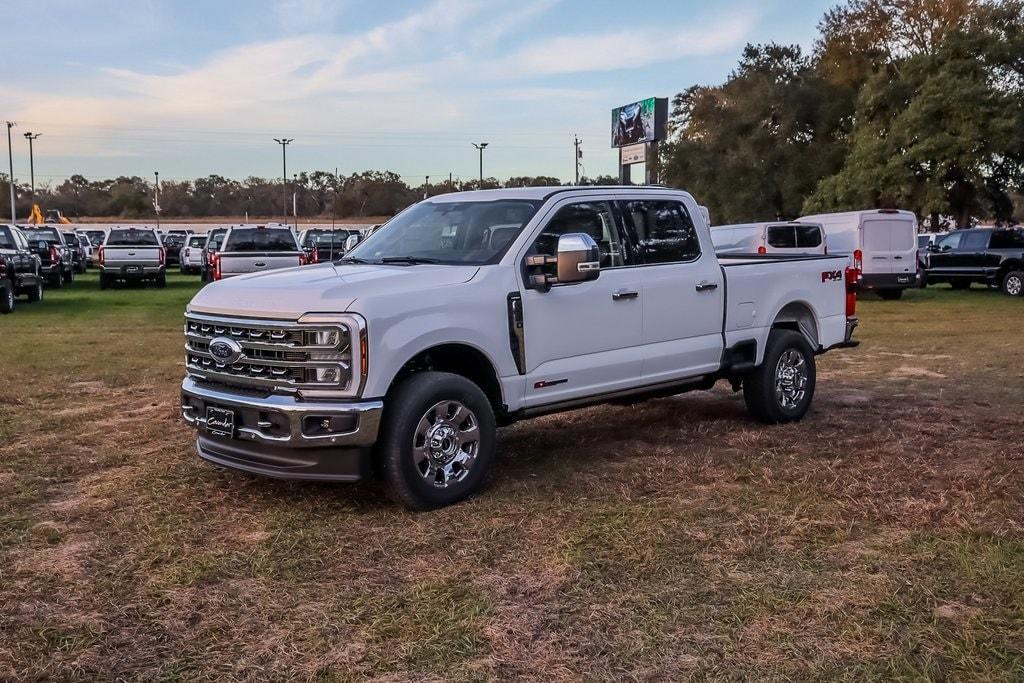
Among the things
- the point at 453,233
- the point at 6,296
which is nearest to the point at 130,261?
the point at 6,296

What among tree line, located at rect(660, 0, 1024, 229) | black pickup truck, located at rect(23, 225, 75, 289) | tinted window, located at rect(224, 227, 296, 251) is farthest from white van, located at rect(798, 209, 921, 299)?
black pickup truck, located at rect(23, 225, 75, 289)

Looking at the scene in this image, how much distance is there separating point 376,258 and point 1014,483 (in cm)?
442

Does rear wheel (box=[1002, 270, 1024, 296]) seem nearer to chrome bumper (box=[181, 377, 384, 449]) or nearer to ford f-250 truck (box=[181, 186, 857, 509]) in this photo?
ford f-250 truck (box=[181, 186, 857, 509])

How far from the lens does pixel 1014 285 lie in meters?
23.1

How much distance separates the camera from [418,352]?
554cm

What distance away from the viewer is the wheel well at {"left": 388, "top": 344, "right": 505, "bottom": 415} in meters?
5.84

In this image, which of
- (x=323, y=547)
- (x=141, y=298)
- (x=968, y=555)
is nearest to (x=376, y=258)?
(x=323, y=547)

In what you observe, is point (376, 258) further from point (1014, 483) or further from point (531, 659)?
point (1014, 483)

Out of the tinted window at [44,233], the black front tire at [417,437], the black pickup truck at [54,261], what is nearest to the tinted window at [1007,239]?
the black front tire at [417,437]

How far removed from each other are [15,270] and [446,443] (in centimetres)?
1655

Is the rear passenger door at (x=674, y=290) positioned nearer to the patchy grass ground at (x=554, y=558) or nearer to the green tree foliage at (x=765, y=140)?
the patchy grass ground at (x=554, y=558)

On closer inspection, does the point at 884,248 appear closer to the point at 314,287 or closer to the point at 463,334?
the point at 463,334

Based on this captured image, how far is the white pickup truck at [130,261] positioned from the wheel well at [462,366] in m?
22.1

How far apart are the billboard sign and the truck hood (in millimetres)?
31094
